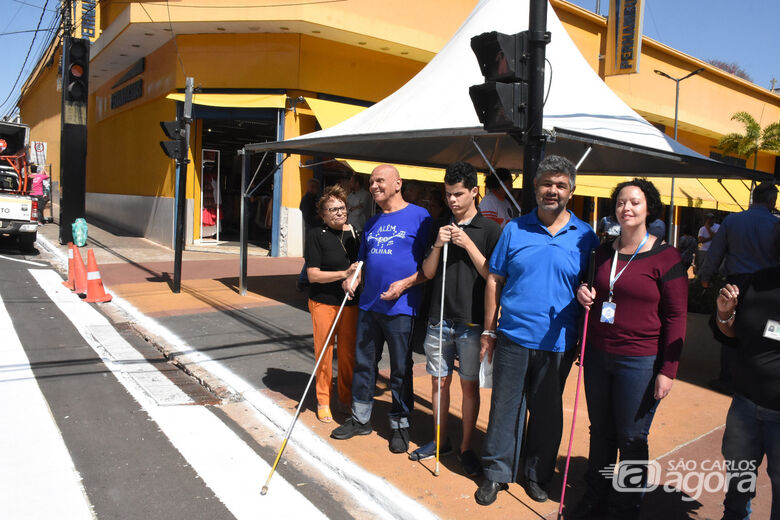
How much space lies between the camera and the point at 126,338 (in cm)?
750

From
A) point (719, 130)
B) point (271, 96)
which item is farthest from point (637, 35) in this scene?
point (271, 96)

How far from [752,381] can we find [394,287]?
7.03ft

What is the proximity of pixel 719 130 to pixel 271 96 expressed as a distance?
2220 centimetres

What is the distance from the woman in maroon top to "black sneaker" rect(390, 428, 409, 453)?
128 cm

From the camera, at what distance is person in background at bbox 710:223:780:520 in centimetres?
272

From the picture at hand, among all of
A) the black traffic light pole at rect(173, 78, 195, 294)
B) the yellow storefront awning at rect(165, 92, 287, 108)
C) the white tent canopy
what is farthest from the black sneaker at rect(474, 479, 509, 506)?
the yellow storefront awning at rect(165, 92, 287, 108)

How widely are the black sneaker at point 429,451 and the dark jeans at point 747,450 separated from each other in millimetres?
1751

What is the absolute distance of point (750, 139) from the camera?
91.9ft

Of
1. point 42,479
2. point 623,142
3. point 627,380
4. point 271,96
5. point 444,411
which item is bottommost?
point 42,479

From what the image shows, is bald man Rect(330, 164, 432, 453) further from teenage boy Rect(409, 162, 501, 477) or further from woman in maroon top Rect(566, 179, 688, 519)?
woman in maroon top Rect(566, 179, 688, 519)

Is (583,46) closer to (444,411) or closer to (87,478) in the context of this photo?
(444,411)

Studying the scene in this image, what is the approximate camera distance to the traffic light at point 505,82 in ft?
13.7

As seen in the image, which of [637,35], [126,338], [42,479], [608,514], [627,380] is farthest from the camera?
[637,35]

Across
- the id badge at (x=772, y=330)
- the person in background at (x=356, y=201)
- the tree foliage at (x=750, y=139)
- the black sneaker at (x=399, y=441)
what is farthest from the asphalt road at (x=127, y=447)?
the tree foliage at (x=750, y=139)
